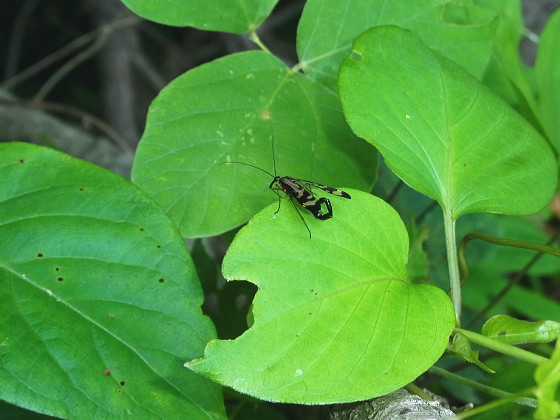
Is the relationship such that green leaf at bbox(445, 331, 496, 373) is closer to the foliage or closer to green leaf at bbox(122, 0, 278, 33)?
the foliage

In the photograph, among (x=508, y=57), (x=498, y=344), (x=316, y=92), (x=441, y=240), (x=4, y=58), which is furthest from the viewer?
(x=4, y=58)

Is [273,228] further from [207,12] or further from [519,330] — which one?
[207,12]

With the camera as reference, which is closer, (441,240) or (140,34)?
(441,240)

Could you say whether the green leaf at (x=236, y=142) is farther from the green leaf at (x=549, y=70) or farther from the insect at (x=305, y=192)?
the green leaf at (x=549, y=70)

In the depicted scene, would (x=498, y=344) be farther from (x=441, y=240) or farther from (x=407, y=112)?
(x=441, y=240)

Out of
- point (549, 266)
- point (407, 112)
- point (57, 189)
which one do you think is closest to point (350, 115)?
point (407, 112)

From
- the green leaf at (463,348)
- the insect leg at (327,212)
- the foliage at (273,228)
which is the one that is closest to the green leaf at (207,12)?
the foliage at (273,228)

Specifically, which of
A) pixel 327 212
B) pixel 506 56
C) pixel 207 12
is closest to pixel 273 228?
pixel 327 212
